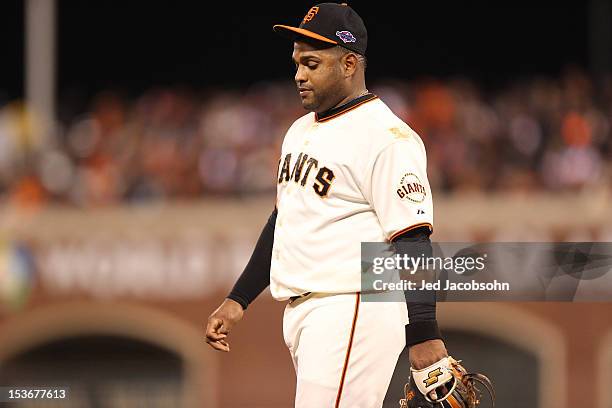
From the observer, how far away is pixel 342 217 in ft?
12.3

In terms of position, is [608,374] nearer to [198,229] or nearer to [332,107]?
[198,229]

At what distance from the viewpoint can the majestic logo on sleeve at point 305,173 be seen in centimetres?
373

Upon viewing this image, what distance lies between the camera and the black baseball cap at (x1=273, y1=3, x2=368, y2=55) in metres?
3.78

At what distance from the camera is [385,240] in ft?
12.2

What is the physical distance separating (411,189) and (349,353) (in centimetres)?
57

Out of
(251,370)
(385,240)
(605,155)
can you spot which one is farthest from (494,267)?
(251,370)

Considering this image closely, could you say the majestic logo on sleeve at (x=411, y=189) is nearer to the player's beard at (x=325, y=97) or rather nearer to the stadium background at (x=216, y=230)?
the player's beard at (x=325, y=97)

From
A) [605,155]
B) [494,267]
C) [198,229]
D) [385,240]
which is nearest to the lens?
[385,240]

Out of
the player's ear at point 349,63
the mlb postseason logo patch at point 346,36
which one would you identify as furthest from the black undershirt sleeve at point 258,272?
the mlb postseason logo patch at point 346,36

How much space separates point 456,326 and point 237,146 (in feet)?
8.75

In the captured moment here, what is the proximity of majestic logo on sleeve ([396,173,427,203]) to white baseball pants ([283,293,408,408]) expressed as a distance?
0.37 metres

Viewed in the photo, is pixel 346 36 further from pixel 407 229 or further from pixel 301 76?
pixel 407 229

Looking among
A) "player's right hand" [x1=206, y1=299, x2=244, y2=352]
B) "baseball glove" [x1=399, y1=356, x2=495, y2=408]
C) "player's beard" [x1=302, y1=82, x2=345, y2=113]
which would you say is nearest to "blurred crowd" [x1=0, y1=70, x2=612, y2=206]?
"player's right hand" [x1=206, y1=299, x2=244, y2=352]

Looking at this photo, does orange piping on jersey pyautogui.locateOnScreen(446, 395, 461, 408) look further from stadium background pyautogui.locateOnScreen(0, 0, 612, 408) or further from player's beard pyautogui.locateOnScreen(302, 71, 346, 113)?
stadium background pyautogui.locateOnScreen(0, 0, 612, 408)
